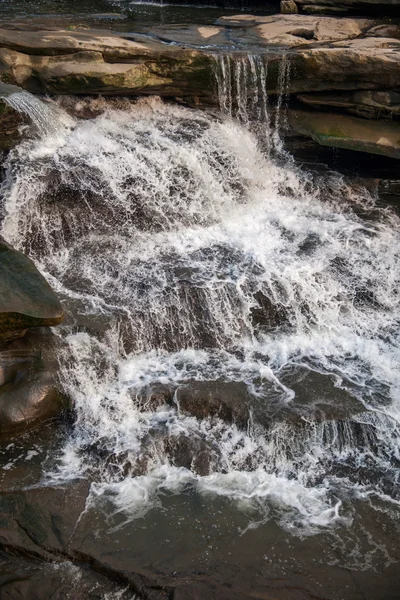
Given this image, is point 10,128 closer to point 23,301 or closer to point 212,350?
point 23,301

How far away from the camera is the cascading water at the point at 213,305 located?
564cm

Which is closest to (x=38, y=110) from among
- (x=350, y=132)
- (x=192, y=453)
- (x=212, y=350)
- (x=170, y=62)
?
(x=170, y=62)

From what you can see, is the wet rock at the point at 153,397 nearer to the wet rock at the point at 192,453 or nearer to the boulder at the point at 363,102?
the wet rock at the point at 192,453

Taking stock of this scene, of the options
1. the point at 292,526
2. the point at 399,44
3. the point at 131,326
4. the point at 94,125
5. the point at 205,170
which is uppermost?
the point at 399,44

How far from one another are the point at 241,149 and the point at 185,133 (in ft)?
2.75

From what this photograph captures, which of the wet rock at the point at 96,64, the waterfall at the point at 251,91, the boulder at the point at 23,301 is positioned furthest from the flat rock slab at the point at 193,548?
the waterfall at the point at 251,91

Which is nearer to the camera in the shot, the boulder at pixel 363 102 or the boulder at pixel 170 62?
the boulder at pixel 170 62

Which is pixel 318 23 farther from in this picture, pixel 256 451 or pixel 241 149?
pixel 256 451

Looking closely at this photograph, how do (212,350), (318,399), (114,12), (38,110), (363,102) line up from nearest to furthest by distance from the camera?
(318,399), (212,350), (38,110), (363,102), (114,12)

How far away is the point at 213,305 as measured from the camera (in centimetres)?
697

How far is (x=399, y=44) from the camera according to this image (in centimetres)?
916

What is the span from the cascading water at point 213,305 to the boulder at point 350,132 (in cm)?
59

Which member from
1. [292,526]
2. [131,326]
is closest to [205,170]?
[131,326]

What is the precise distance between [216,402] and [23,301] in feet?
6.76
